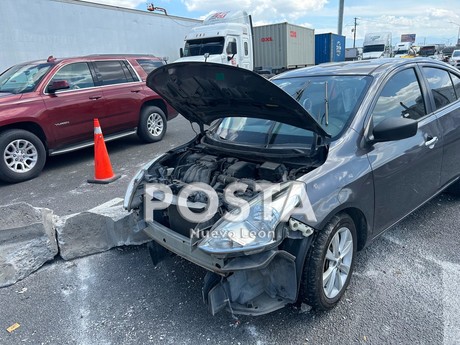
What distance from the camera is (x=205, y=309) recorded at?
2676 millimetres

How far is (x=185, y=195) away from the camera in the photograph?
264cm

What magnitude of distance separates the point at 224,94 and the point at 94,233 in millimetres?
1931

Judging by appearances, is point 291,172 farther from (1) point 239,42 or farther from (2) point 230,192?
(1) point 239,42

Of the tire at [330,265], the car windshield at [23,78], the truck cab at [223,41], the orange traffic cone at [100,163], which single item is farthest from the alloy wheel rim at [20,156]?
the truck cab at [223,41]

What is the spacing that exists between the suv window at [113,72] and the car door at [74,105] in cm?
23

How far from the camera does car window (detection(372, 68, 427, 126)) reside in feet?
9.86

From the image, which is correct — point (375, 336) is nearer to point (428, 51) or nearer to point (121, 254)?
point (121, 254)

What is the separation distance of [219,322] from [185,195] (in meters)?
0.94

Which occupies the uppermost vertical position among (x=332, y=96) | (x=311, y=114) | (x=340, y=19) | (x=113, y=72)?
(x=340, y=19)

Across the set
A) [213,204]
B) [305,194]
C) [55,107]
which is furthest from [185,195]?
[55,107]

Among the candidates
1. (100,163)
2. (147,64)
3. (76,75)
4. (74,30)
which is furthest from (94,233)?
(74,30)

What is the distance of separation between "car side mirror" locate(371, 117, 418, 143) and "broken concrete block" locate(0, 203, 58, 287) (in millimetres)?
3065

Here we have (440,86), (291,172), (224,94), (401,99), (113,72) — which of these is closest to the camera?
(291,172)

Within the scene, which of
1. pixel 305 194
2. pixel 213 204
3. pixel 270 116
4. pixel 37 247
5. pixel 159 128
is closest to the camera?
pixel 305 194
